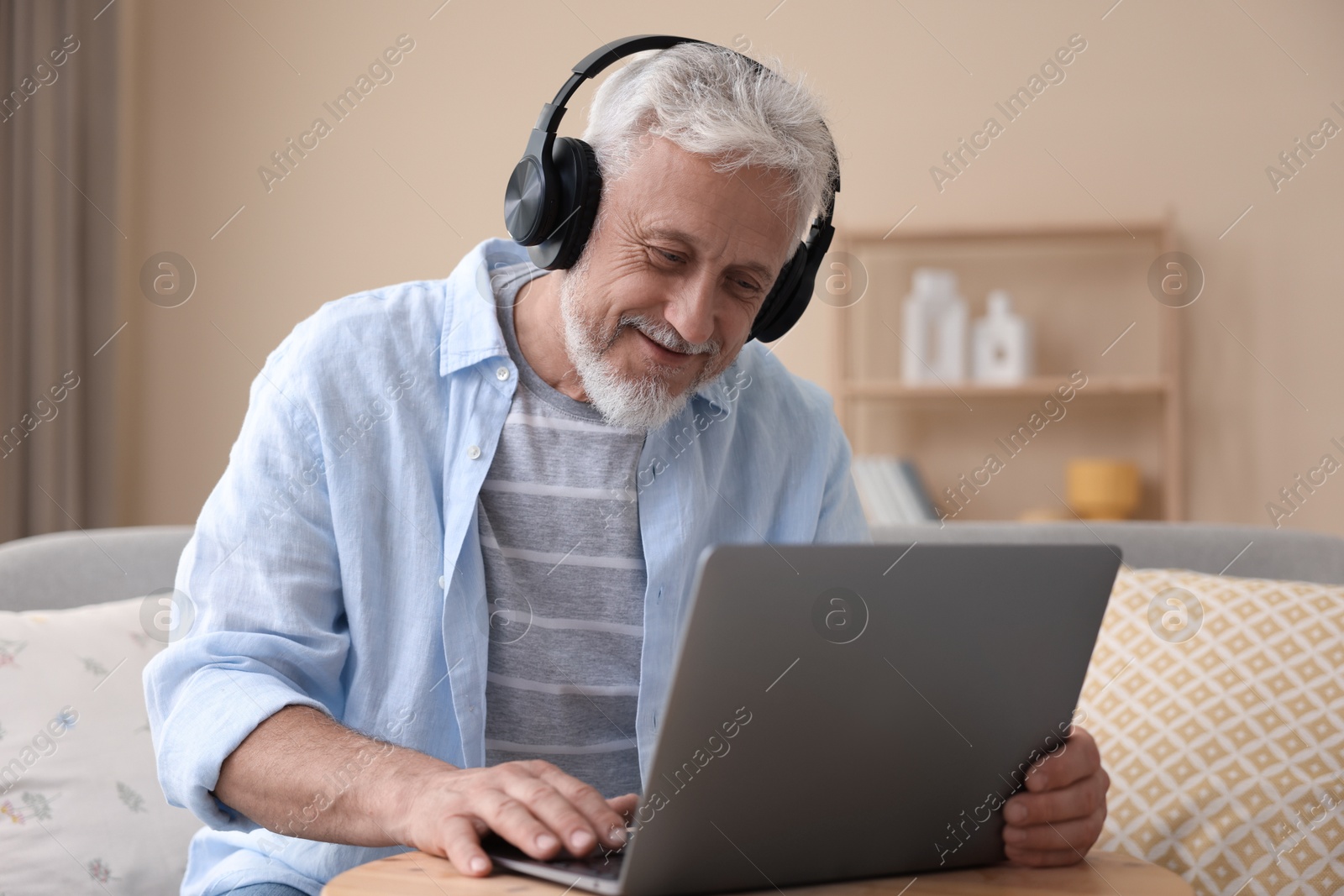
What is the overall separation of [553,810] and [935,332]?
2.43m

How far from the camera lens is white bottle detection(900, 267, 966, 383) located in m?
2.91

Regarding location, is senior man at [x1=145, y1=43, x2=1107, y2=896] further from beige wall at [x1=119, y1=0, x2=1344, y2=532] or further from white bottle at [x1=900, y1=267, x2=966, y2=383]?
white bottle at [x1=900, y1=267, x2=966, y2=383]

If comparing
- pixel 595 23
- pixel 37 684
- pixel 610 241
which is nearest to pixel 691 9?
pixel 595 23

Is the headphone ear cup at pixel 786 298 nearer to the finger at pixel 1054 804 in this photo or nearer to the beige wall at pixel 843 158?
the finger at pixel 1054 804

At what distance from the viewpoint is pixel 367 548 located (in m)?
1.07

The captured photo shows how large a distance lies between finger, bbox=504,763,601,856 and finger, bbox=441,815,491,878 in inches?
1.3

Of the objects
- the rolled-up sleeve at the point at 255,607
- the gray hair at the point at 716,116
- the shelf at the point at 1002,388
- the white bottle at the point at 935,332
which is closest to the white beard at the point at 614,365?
the gray hair at the point at 716,116

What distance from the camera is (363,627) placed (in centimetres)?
107

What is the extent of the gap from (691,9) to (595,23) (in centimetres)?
26

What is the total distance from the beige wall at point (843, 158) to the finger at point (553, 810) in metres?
2.17

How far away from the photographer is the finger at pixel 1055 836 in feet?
2.78

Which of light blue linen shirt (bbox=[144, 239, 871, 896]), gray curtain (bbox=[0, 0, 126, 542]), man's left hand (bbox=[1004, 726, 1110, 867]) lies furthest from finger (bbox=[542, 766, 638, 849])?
gray curtain (bbox=[0, 0, 126, 542])

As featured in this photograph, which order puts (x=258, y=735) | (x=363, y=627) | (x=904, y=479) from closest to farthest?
(x=258, y=735), (x=363, y=627), (x=904, y=479)

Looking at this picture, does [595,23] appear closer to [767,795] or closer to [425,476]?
[425,476]
